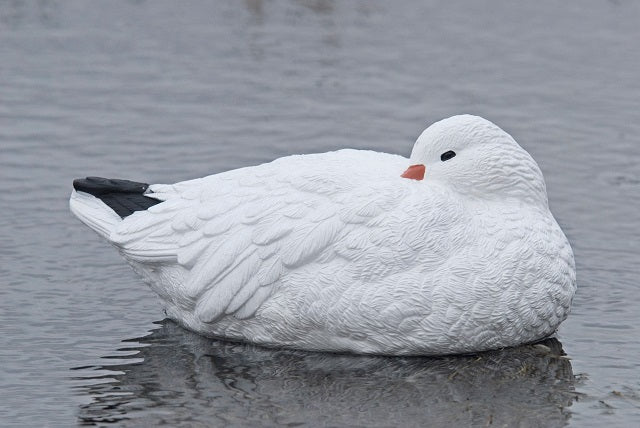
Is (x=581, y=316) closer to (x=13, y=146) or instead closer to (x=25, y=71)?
(x=13, y=146)

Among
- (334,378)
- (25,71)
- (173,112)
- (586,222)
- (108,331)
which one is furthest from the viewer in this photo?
(25,71)

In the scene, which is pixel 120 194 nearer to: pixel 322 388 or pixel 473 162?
pixel 322 388

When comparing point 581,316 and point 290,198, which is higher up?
point 290,198

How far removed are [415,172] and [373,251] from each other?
0.68 metres

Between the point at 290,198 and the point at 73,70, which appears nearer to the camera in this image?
the point at 290,198

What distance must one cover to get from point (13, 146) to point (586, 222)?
4.90 m

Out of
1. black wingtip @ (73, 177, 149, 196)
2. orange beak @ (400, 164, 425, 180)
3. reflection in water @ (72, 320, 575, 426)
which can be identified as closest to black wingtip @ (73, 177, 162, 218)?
black wingtip @ (73, 177, 149, 196)

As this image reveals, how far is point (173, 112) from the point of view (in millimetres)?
13727

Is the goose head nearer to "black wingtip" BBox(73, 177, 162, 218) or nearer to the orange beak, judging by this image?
the orange beak

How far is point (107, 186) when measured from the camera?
379 inches

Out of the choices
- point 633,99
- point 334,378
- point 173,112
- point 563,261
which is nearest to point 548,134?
point 633,99

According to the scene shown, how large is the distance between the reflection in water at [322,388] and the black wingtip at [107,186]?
98 cm

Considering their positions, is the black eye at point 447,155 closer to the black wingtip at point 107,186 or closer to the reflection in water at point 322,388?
the reflection in water at point 322,388

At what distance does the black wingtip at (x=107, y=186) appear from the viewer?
9633 mm
